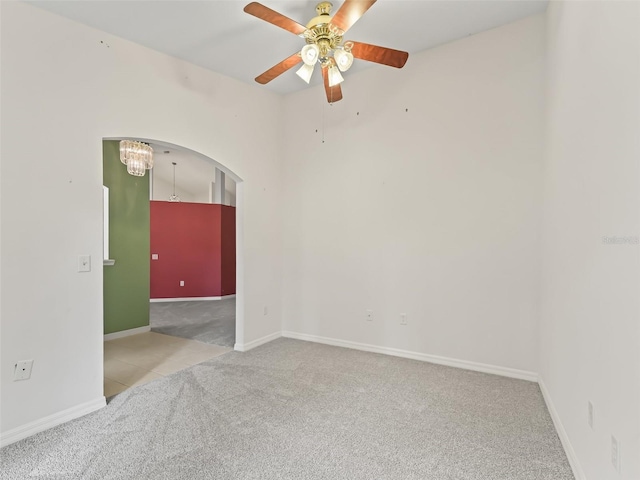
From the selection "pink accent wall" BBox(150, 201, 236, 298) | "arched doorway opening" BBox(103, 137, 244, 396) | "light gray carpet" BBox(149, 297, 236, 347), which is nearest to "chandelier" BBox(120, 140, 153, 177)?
"arched doorway opening" BBox(103, 137, 244, 396)

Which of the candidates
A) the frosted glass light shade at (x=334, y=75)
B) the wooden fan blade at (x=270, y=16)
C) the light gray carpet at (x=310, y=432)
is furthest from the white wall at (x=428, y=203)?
the wooden fan blade at (x=270, y=16)

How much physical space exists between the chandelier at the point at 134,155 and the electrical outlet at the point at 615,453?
495 cm

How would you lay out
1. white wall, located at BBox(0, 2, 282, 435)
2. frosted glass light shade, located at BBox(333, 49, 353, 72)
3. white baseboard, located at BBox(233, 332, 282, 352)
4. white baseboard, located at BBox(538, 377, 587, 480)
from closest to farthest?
1. white baseboard, located at BBox(538, 377, 587, 480)
2. white wall, located at BBox(0, 2, 282, 435)
3. frosted glass light shade, located at BBox(333, 49, 353, 72)
4. white baseboard, located at BBox(233, 332, 282, 352)

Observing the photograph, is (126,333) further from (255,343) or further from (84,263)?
(84,263)

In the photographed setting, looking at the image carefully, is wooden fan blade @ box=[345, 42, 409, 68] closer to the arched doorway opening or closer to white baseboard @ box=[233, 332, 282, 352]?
the arched doorway opening

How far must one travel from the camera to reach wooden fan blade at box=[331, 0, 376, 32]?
1882 millimetres

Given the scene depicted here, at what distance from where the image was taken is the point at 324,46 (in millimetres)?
2357

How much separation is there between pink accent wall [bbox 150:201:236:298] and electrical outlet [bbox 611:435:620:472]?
7.78 m

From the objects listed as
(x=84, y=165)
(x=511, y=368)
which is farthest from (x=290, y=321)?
(x=84, y=165)

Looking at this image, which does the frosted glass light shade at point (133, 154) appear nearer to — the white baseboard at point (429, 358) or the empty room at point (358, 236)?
the empty room at point (358, 236)

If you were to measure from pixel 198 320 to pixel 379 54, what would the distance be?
194 inches

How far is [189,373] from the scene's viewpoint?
3.20 meters

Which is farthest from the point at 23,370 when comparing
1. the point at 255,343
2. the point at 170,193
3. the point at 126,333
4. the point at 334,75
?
the point at 170,193

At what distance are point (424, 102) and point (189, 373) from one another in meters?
3.60
